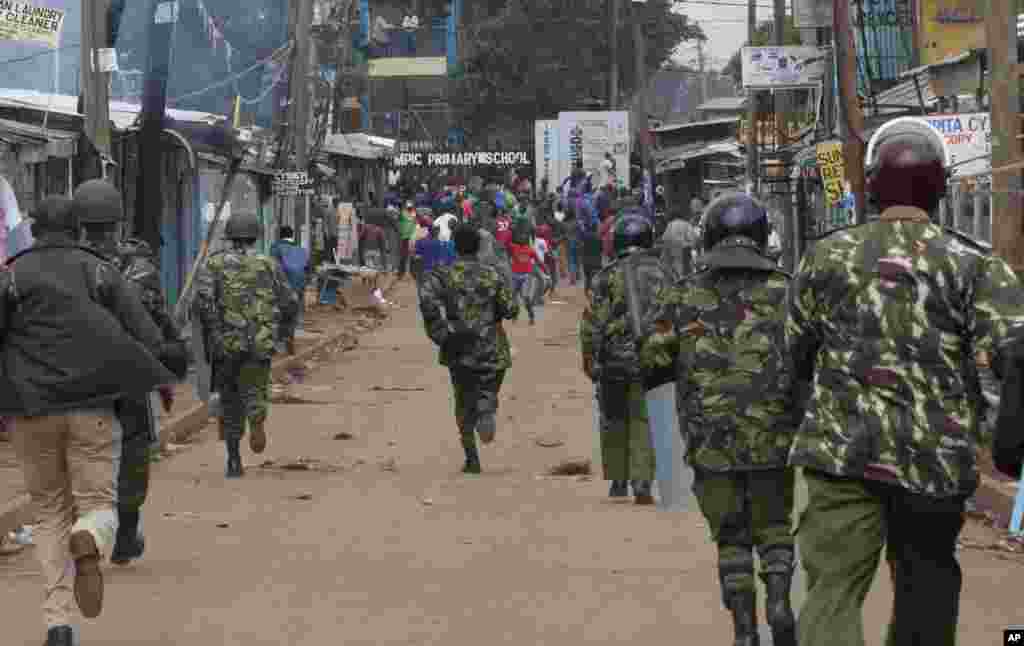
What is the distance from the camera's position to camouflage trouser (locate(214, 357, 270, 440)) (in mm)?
15148

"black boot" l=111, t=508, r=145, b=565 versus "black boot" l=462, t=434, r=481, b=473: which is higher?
"black boot" l=111, t=508, r=145, b=565

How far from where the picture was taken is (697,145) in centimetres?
5119

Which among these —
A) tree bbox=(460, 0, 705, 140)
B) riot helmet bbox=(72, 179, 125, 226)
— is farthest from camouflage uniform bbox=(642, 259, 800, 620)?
tree bbox=(460, 0, 705, 140)

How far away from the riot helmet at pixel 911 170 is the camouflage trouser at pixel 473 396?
9.33 m

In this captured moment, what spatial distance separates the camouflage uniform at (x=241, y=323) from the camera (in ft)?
49.2

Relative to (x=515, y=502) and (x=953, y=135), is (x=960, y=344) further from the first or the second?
(x=953, y=135)

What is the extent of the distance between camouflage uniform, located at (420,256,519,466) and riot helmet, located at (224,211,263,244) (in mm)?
1362

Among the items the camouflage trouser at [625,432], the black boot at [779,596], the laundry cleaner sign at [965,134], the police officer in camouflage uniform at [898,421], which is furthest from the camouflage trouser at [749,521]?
the laundry cleaner sign at [965,134]

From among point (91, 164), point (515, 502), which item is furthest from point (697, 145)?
point (515, 502)

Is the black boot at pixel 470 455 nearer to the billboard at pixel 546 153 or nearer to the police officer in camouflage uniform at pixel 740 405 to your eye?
the police officer in camouflage uniform at pixel 740 405

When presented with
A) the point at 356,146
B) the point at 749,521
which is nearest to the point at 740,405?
the point at 749,521

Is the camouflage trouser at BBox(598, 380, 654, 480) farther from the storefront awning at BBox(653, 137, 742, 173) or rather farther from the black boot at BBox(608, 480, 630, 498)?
the storefront awning at BBox(653, 137, 742, 173)

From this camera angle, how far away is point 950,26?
2383 centimetres

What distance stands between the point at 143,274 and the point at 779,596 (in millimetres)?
5199
